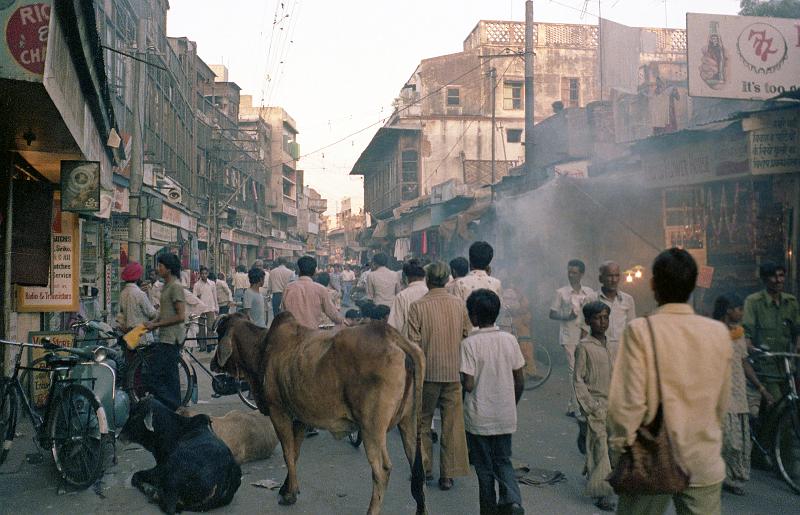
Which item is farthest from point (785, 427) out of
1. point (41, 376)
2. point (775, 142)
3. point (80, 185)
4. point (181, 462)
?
point (41, 376)

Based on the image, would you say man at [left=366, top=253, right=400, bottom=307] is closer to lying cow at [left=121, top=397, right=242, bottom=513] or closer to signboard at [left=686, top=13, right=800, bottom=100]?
lying cow at [left=121, top=397, right=242, bottom=513]

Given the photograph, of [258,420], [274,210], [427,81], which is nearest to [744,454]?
[258,420]

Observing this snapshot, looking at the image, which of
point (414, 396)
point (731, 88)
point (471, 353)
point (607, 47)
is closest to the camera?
point (471, 353)

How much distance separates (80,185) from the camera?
7.73 meters

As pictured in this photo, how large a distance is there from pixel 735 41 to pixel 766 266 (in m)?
5.64

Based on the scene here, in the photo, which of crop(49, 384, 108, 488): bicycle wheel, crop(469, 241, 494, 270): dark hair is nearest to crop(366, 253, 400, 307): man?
crop(469, 241, 494, 270): dark hair

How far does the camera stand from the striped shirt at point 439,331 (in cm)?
545

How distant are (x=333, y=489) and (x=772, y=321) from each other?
13.8ft

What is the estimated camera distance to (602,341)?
5.49 m

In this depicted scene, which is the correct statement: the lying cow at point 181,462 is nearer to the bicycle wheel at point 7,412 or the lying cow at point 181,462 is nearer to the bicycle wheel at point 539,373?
the bicycle wheel at point 7,412

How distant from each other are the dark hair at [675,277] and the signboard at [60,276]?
7.84 m

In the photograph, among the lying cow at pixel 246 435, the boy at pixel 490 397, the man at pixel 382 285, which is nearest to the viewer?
the boy at pixel 490 397

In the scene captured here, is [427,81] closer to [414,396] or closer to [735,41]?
[735,41]

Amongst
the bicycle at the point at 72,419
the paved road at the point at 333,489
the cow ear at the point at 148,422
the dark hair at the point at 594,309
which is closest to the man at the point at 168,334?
the paved road at the point at 333,489
